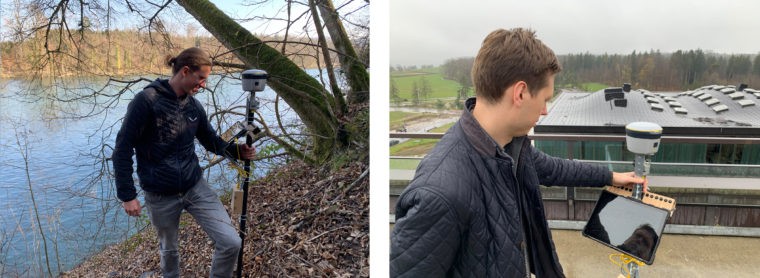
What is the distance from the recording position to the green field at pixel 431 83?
2232 mm

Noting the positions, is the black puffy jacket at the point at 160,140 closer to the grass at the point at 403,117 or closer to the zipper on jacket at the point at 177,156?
the zipper on jacket at the point at 177,156

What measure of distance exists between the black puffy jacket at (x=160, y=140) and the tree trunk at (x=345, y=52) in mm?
579

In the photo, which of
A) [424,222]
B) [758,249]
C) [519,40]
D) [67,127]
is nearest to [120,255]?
[67,127]

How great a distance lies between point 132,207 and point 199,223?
0.22m

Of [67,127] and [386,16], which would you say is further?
[386,16]

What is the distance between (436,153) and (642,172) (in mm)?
770


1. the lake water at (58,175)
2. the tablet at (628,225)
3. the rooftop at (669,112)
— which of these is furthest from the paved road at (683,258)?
the lake water at (58,175)

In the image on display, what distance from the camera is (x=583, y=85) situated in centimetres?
255

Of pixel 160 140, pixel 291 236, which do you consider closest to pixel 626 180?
pixel 291 236

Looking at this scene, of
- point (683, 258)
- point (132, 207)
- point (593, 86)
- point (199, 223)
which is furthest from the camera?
point (593, 86)

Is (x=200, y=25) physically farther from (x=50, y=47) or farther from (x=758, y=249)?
(x=758, y=249)

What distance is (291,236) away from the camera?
1.81 metres

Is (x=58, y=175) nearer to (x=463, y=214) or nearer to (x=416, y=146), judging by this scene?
(x=463, y=214)

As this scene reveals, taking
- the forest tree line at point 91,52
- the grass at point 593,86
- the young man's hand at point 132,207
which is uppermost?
the forest tree line at point 91,52
